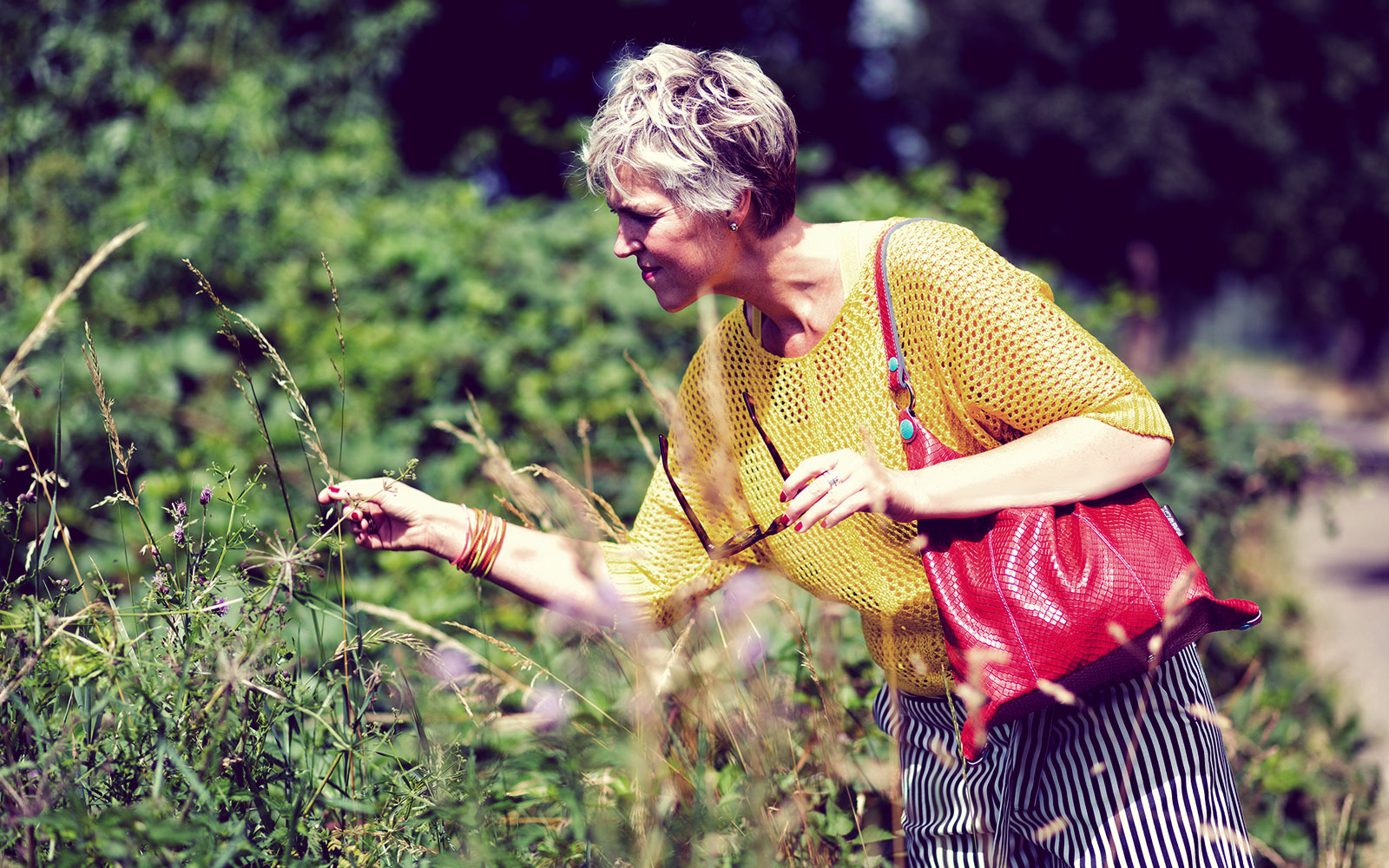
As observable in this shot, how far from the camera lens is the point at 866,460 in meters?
1.36

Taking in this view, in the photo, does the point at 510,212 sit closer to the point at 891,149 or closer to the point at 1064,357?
the point at 1064,357

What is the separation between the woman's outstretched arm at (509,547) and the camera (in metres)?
1.71

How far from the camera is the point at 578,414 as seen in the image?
4008 millimetres

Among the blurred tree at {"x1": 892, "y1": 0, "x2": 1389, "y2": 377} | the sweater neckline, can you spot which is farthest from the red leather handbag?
the blurred tree at {"x1": 892, "y1": 0, "x2": 1389, "y2": 377}

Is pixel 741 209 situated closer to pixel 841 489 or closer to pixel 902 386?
pixel 902 386

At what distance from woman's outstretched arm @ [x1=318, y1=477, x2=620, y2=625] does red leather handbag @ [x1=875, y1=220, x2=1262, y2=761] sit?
2.02 feet

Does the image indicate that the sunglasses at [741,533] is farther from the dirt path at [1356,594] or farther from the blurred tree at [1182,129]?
the blurred tree at [1182,129]

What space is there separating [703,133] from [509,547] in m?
0.77

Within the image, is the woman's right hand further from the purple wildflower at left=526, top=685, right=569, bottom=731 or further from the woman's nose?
the woman's nose

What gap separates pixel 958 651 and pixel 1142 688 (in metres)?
0.30

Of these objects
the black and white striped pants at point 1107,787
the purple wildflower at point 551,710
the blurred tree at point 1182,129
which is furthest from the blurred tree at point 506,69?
the black and white striped pants at point 1107,787

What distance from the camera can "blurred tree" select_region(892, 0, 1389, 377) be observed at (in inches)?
763

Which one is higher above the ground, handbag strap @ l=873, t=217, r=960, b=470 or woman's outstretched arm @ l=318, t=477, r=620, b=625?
handbag strap @ l=873, t=217, r=960, b=470

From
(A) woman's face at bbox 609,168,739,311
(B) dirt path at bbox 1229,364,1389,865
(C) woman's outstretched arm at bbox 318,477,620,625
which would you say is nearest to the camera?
(A) woman's face at bbox 609,168,739,311
